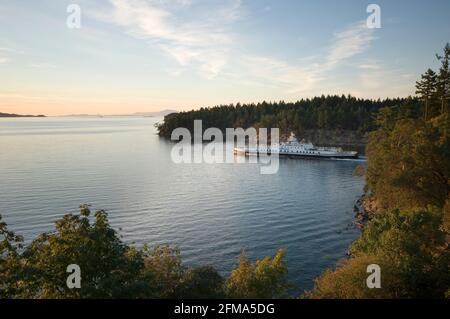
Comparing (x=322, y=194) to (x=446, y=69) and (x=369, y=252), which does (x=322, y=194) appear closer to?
(x=446, y=69)

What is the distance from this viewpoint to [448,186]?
47406mm

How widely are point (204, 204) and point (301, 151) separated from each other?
3204 inches

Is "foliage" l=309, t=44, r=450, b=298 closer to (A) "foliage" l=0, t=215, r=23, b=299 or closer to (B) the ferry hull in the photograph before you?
(A) "foliage" l=0, t=215, r=23, b=299

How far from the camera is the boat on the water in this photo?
437 ft

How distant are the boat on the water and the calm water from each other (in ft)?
66.7

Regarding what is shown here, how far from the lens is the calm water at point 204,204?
47.3 meters

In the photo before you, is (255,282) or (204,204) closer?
(255,282)

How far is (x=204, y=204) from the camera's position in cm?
6794

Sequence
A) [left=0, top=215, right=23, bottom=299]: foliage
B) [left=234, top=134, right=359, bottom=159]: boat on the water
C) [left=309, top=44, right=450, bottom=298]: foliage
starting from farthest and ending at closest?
[left=234, top=134, right=359, bottom=159]: boat on the water, [left=309, top=44, right=450, bottom=298]: foliage, [left=0, top=215, right=23, bottom=299]: foliage

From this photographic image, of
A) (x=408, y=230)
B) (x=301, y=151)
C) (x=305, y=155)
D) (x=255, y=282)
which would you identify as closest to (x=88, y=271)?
(x=255, y=282)

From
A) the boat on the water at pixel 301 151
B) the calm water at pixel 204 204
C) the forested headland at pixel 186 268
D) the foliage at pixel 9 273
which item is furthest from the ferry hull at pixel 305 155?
the foliage at pixel 9 273

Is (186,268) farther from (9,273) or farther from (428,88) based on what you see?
(428,88)

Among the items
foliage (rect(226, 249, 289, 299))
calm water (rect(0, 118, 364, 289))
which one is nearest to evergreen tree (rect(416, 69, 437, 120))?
calm water (rect(0, 118, 364, 289))
